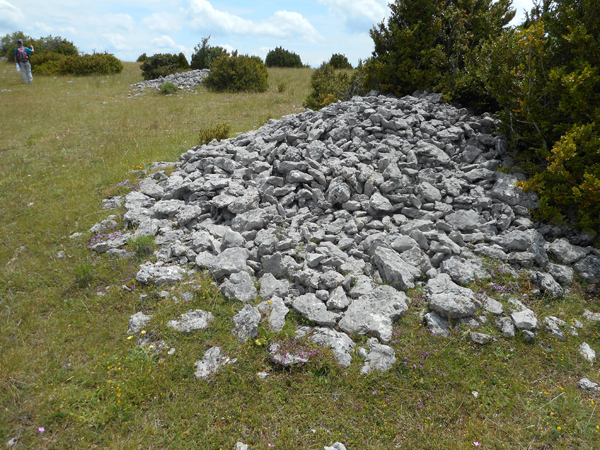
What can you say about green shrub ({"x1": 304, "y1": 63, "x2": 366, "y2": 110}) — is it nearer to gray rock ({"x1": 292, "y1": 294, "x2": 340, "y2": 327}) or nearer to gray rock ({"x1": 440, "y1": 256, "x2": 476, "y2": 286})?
gray rock ({"x1": 440, "y1": 256, "x2": 476, "y2": 286})

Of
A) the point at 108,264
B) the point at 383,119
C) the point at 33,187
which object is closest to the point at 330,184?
the point at 383,119

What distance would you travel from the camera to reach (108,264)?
20.2 feet

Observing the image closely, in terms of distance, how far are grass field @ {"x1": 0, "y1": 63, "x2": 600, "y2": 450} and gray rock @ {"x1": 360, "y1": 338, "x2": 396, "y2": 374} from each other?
0.09 m

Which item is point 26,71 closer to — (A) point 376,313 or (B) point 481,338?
(A) point 376,313

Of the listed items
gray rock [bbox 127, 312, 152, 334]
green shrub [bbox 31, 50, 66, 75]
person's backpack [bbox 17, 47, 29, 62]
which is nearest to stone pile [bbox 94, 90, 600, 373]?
gray rock [bbox 127, 312, 152, 334]

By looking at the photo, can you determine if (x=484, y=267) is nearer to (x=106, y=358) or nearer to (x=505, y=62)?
(x=505, y=62)

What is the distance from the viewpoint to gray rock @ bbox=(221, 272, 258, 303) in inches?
211

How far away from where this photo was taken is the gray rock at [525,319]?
187 inches

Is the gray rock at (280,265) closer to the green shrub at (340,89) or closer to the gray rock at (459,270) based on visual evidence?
the gray rock at (459,270)

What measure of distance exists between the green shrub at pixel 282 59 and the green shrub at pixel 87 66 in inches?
560

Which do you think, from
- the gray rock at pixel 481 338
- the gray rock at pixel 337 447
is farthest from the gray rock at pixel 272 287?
the gray rock at pixel 481 338

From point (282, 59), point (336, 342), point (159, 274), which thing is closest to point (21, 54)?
point (282, 59)

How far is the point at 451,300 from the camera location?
493 centimetres

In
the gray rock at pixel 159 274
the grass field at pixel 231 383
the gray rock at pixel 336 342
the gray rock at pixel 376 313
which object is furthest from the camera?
the gray rock at pixel 159 274
